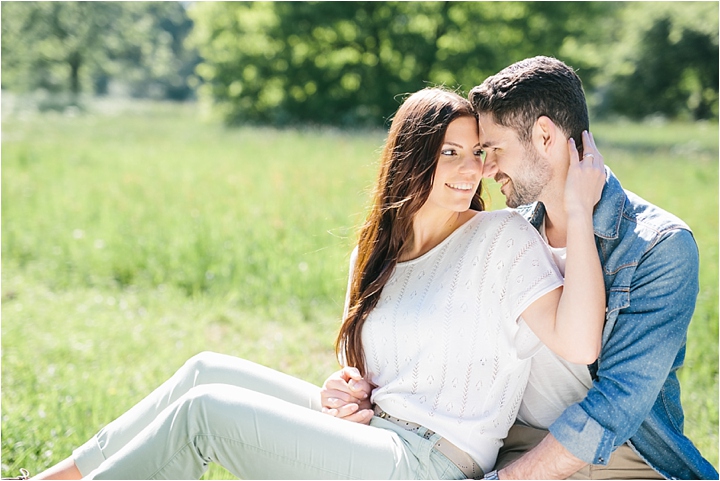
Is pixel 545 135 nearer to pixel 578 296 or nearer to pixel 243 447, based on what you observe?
pixel 578 296

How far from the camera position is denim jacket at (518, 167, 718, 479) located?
2.05m

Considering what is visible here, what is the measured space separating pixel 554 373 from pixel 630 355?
0.33 meters

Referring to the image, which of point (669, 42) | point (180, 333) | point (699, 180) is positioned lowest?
point (180, 333)

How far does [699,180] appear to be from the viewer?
10375 mm

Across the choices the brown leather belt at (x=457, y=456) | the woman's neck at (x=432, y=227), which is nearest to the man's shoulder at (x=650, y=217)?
the woman's neck at (x=432, y=227)

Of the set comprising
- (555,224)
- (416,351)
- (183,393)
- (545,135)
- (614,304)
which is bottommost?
(183,393)

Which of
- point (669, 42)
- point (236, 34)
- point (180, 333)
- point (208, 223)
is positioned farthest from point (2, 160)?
point (669, 42)

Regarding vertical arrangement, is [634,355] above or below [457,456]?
above

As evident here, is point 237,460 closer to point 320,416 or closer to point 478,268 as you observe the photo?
point 320,416

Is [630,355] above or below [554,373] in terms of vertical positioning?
above

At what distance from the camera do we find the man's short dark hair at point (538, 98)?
7.49 feet

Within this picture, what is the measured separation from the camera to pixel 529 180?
2.38 metres

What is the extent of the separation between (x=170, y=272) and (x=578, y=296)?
465 centimetres

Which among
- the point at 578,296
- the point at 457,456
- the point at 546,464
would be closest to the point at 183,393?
the point at 457,456
